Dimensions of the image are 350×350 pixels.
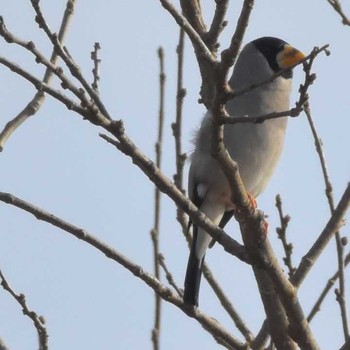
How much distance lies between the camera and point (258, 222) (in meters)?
3.16

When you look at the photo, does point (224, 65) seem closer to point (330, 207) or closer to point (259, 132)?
point (330, 207)

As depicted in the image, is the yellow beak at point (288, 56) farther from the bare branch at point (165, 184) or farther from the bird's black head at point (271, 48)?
the bare branch at point (165, 184)

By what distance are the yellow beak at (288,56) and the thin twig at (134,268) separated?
263 centimetres

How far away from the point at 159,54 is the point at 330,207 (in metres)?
1.11

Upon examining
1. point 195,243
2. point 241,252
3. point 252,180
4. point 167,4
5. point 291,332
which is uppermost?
point 252,180

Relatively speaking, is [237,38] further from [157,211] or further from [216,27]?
[157,211]

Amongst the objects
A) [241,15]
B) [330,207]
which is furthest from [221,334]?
[241,15]

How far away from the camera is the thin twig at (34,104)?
3586 mm

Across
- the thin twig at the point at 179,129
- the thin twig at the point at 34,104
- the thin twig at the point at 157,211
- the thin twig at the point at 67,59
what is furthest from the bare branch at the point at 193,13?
the thin twig at the point at 67,59

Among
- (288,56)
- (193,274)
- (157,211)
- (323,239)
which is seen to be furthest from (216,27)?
(288,56)

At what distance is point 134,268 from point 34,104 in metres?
1.09

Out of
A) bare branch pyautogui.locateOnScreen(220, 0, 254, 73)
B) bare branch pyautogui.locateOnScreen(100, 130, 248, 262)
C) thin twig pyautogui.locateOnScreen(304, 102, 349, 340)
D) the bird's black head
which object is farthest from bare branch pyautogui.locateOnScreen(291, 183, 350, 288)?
the bird's black head

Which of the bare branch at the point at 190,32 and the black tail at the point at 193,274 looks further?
the black tail at the point at 193,274

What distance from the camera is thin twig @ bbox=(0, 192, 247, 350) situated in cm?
276
